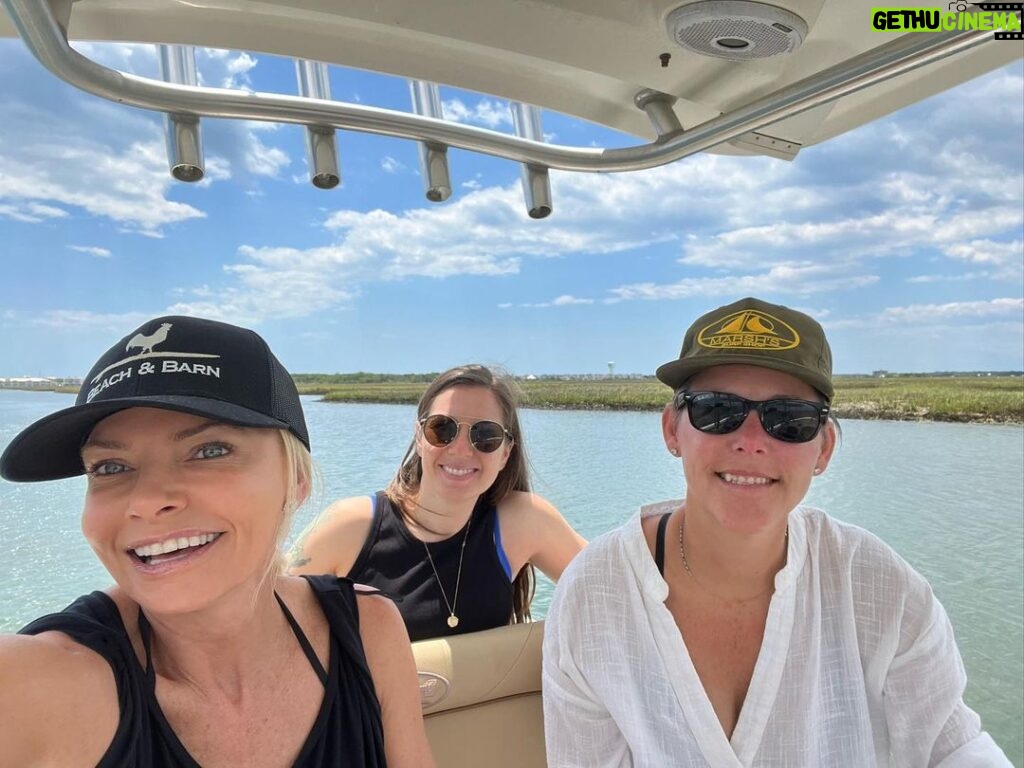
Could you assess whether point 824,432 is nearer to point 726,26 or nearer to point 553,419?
point 726,26

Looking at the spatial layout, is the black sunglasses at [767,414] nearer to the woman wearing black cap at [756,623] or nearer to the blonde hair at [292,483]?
the woman wearing black cap at [756,623]

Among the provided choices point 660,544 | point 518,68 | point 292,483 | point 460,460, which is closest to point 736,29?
point 518,68

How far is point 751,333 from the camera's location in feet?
3.65

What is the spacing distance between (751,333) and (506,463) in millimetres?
1085

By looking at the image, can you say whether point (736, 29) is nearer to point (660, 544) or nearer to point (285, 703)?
point (660, 544)

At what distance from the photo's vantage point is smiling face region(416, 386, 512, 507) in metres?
1.88

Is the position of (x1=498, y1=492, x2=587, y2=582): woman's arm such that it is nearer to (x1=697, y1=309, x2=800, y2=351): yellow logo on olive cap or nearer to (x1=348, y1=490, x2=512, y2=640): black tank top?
(x1=348, y1=490, x2=512, y2=640): black tank top

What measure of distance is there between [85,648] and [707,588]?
3.16 feet

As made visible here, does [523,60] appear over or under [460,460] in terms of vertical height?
over

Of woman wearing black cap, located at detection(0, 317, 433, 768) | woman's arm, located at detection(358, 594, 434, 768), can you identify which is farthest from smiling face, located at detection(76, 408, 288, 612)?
woman's arm, located at detection(358, 594, 434, 768)

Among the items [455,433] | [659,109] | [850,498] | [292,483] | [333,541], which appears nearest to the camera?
[292,483]

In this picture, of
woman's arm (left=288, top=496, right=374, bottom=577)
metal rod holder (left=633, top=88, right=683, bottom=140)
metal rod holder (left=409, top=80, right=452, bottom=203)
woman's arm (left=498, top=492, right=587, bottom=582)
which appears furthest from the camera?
woman's arm (left=498, top=492, right=587, bottom=582)

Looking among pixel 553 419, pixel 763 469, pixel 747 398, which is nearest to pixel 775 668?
pixel 763 469

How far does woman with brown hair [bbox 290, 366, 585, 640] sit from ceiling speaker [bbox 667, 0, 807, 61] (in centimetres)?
112
